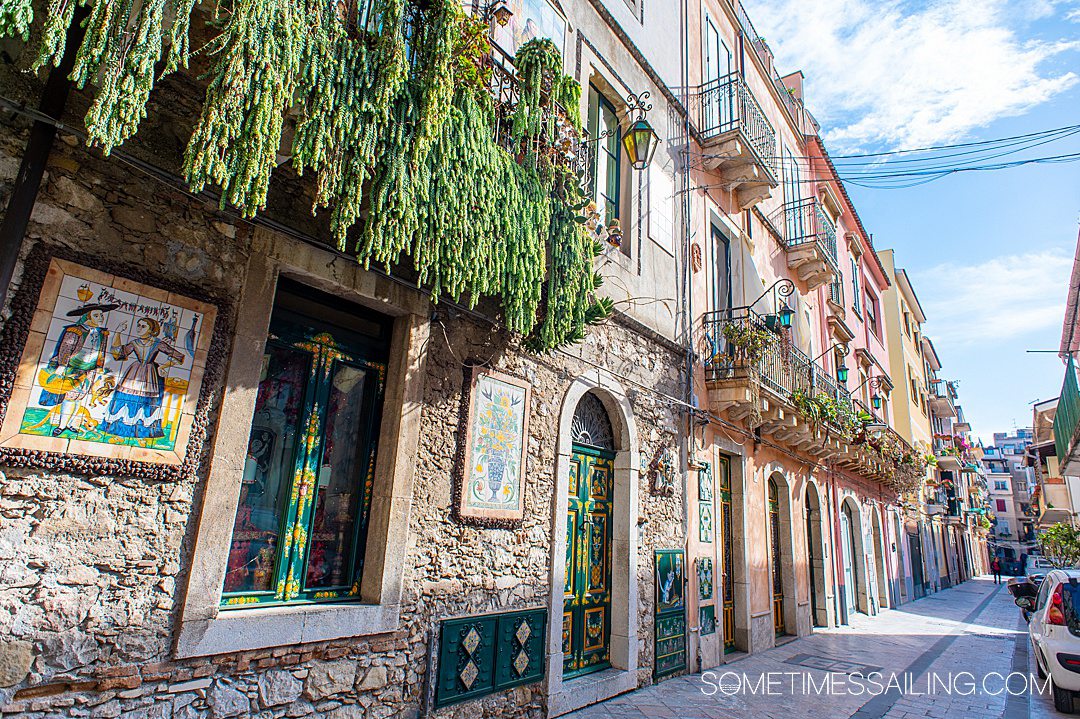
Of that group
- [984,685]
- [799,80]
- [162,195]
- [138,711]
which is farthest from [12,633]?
[799,80]

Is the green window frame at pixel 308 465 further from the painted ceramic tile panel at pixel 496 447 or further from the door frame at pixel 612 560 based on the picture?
the door frame at pixel 612 560

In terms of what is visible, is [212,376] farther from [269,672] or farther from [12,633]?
[269,672]

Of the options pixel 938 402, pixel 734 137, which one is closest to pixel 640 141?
pixel 734 137

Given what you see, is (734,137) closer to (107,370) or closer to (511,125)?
(511,125)

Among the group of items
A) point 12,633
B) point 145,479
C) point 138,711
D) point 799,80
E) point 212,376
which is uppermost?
point 799,80

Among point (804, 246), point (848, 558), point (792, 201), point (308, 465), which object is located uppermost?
point (792, 201)

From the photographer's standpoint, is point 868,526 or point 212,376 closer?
point 212,376

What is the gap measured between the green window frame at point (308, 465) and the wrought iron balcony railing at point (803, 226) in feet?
36.8

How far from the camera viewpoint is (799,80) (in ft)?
58.2

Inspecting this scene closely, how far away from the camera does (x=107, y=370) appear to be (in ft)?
10.8

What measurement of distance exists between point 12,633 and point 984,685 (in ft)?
33.9

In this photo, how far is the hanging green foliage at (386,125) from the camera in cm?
284

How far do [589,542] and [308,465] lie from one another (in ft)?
11.3

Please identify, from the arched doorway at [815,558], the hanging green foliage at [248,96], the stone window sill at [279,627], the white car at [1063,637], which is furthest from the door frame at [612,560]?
the arched doorway at [815,558]
